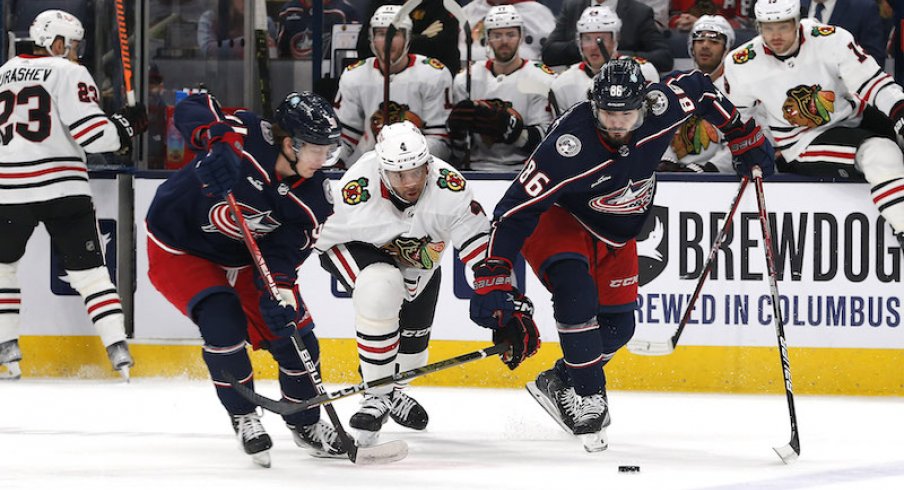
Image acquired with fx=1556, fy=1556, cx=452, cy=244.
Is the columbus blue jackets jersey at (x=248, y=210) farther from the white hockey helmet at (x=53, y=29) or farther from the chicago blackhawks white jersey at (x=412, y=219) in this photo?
the white hockey helmet at (x=53, y=29)

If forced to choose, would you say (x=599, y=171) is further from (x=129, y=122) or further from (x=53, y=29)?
(x=53, y=29)

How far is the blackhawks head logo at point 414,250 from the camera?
15.6 ft

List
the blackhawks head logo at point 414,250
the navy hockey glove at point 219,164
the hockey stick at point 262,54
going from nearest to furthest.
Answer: the navy hockey glove at point 219,164
the blackhawks head logo at point 414,250
the hockey stick at point 262,54

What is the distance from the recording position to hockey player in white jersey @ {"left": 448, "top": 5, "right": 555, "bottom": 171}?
6316 millimetres

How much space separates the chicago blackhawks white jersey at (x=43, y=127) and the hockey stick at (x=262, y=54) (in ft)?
2.61

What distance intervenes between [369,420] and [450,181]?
0.76 m

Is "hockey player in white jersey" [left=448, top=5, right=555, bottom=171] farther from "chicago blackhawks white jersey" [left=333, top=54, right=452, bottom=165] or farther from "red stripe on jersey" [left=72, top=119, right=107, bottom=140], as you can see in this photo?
"red stripe on jersey" [left=72, top=119, right=107, bottom=140]

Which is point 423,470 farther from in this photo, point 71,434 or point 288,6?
point 288,6

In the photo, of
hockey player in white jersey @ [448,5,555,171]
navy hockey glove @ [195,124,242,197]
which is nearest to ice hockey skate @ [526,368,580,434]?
navy hockey glove @ [195,124,242,197]

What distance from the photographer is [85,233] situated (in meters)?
6.20

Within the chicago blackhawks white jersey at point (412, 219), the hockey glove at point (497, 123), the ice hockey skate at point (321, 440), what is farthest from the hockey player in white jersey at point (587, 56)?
the ice hockey skate at point (321, 440)

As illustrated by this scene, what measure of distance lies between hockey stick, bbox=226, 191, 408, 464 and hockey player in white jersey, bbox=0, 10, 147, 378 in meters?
2.02

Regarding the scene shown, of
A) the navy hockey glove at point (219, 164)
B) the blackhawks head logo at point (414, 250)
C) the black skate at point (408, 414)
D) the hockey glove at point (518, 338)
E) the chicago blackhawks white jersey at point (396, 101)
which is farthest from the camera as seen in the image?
the chicago blackhawks white jersey at point (396, 101)

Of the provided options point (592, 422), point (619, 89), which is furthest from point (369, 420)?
point (619, 89)
